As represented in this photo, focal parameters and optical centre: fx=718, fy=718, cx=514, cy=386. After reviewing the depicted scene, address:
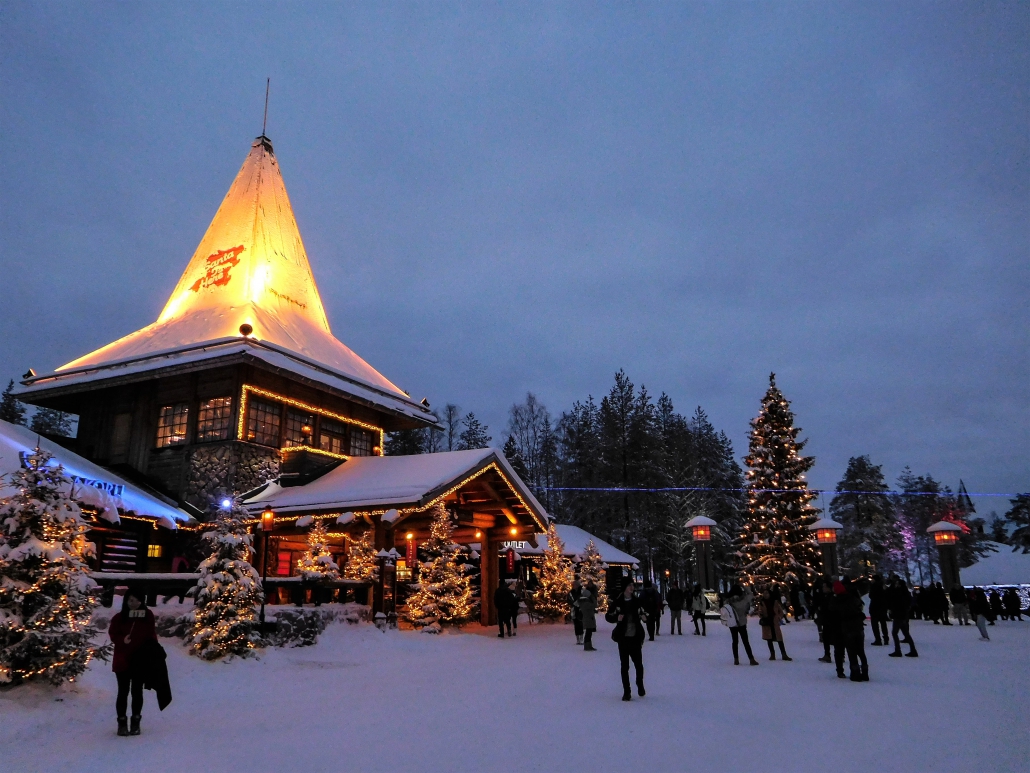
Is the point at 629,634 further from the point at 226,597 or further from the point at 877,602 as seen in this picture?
the point at 877,602

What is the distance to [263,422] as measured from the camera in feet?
75.6

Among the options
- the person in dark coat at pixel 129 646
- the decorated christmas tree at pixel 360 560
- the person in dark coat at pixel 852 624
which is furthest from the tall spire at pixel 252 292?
the person in dark coat at pixel 852 624

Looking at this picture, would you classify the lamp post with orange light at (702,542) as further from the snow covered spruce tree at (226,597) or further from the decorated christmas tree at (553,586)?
the snow covered spruce tree at (226,597)

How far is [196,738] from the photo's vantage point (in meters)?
7.69

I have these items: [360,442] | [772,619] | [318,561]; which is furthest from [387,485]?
[772,619]

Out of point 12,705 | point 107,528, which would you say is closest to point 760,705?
point 12,705

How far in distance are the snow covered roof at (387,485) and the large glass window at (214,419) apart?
8.04 feet

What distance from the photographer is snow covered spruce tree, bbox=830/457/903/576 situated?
55.3 meters

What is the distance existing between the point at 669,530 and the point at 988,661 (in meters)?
37.1

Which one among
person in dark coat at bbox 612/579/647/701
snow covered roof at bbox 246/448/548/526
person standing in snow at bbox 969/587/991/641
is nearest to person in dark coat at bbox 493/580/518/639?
snow covered roof at bbox 246/448/548/526

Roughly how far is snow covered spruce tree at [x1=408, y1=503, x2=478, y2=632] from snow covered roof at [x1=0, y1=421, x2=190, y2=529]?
A: 699 centimetres

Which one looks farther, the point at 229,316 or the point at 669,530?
the point at 669,530

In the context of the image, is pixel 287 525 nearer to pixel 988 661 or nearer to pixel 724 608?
pixel 724 608

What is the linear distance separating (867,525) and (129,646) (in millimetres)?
60302
